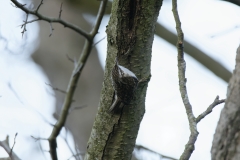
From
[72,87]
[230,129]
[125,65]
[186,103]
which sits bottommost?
[230,129]

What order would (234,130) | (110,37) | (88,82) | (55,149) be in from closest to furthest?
1. (234,130)
2. (110,37)
3. (55,149)
4. (88,82)

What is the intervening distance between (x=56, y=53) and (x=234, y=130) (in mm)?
2760

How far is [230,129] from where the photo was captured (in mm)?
820

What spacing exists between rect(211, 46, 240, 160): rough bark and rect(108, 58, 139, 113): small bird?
2.01 feet

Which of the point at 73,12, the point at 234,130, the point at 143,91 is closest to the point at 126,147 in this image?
the point at 143,91

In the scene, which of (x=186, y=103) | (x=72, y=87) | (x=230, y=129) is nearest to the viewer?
(x=230, y=129)

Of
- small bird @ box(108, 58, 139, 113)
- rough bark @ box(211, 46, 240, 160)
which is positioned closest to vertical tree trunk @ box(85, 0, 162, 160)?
small bird @ box(108, 58, 139, 113)

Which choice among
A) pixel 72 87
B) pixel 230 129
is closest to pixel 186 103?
pixel 230 129

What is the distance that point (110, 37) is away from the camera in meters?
1.48

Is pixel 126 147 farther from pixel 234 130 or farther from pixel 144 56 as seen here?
pixel 234 130

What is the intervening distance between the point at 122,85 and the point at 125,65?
7cm

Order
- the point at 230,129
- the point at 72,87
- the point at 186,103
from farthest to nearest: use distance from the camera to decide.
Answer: the point at 72,87 → the point at 186,103 → the point at 230,129

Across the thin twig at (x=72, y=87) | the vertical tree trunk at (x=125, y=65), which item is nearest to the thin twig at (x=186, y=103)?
the vertical tree trunk at (x=125, y=65)

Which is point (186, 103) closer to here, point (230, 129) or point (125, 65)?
point (125, 65)
